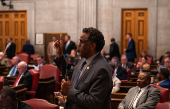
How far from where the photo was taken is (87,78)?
2213 millimetres

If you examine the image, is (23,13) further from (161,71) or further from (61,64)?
(61,64)

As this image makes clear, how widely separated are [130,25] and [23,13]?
527 centimetres

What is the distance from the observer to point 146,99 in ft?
14.6

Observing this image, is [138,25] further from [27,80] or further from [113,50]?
[27,80]

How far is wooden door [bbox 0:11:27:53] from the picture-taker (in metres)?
14.3

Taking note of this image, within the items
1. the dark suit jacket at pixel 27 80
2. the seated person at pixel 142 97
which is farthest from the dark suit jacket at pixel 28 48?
the seated person at pixel 142 97

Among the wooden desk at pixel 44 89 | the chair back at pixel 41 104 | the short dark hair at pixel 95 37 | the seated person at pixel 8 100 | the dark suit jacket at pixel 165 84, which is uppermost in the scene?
the short dark hair at pixel 95 37

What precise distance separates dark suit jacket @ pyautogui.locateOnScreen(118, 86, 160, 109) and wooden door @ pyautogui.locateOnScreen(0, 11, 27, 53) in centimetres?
1049

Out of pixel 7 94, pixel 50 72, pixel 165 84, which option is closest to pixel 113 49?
pixel 50 72

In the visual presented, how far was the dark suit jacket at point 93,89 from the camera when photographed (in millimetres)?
2133

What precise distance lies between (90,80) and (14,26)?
12720 mm

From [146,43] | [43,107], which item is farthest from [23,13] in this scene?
[43,107]

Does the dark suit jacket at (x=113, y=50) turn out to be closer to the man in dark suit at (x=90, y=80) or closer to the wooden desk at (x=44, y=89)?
the wooden desk at (x=44, y=89)

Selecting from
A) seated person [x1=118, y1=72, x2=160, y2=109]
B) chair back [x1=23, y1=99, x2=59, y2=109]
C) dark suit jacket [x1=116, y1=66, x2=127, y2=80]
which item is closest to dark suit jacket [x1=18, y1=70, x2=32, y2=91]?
dark suit jacket [x1=116, y1=66, x2=127, y2=80]
